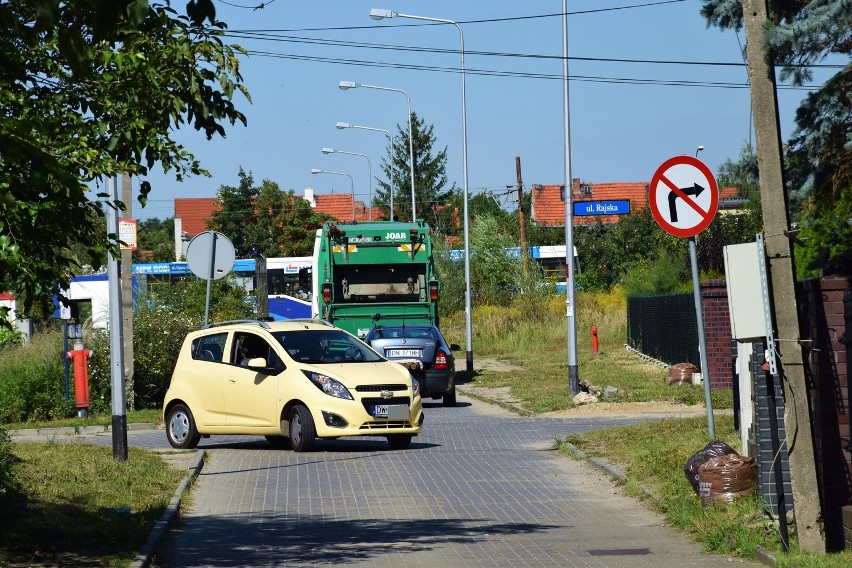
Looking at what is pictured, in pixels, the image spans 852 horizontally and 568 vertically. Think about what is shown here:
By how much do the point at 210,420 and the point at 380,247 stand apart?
43.1ft

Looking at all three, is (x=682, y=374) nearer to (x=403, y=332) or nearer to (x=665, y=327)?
(x=403, y=332)

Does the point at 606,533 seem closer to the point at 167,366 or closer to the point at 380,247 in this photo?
the point at 167,366

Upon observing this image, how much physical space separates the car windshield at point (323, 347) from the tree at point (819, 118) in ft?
21.5

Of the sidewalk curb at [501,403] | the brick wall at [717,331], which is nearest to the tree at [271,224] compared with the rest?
the sidewalk curb at [501,403]

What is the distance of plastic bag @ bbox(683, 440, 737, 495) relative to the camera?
1072cm

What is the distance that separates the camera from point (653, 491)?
12.0 metres

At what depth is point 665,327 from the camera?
105ft

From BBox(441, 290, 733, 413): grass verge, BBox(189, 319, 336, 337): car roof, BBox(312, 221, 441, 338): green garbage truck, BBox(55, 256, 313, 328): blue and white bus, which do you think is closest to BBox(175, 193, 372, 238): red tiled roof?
BBox(55, 256, 313, 328): blue and white bus

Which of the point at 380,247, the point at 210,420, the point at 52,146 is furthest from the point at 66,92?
the point at 380,247

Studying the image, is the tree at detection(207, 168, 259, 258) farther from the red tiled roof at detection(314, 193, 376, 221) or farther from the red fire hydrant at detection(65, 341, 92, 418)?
the red fire hydrant at detection(65, 341, 92, 418)

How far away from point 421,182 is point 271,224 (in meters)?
11.9

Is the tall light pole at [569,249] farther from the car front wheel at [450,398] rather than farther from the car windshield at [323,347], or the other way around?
the car windshield at [323,347]

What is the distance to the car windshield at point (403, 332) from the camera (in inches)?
1027

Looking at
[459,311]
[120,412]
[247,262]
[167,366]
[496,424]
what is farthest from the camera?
[247,262]
